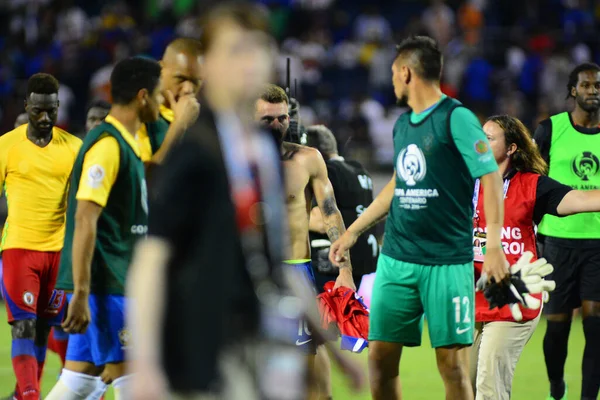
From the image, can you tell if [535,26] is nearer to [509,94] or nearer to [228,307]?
[509,94]

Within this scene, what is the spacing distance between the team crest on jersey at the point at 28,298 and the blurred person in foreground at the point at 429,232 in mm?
2852

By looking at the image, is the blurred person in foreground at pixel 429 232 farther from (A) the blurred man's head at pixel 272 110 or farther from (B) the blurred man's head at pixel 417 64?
(A) the blurred man's head at pixel 272 110

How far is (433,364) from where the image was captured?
1104 cm

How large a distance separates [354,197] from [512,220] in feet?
7.88

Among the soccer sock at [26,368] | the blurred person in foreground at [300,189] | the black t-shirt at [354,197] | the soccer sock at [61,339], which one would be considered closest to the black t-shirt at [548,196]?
the blurred person in foreground at [300,189]

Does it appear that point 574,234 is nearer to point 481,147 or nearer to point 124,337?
point 481,147

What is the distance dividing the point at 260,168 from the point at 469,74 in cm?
1669

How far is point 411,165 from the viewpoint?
5.97 m

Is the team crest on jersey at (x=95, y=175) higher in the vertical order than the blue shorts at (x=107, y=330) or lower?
higher

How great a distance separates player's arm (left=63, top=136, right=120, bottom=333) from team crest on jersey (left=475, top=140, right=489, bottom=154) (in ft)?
6.79

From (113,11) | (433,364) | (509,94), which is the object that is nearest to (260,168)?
(433,364)

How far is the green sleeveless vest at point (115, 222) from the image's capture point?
546 centimetres

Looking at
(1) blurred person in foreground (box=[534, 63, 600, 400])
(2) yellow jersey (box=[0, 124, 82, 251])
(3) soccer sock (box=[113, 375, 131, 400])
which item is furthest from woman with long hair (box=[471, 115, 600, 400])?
(2) yellow jersey (box=[0, 124, 82, 251])

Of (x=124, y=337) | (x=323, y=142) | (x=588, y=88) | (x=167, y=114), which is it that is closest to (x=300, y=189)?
(x=167, y=114)
